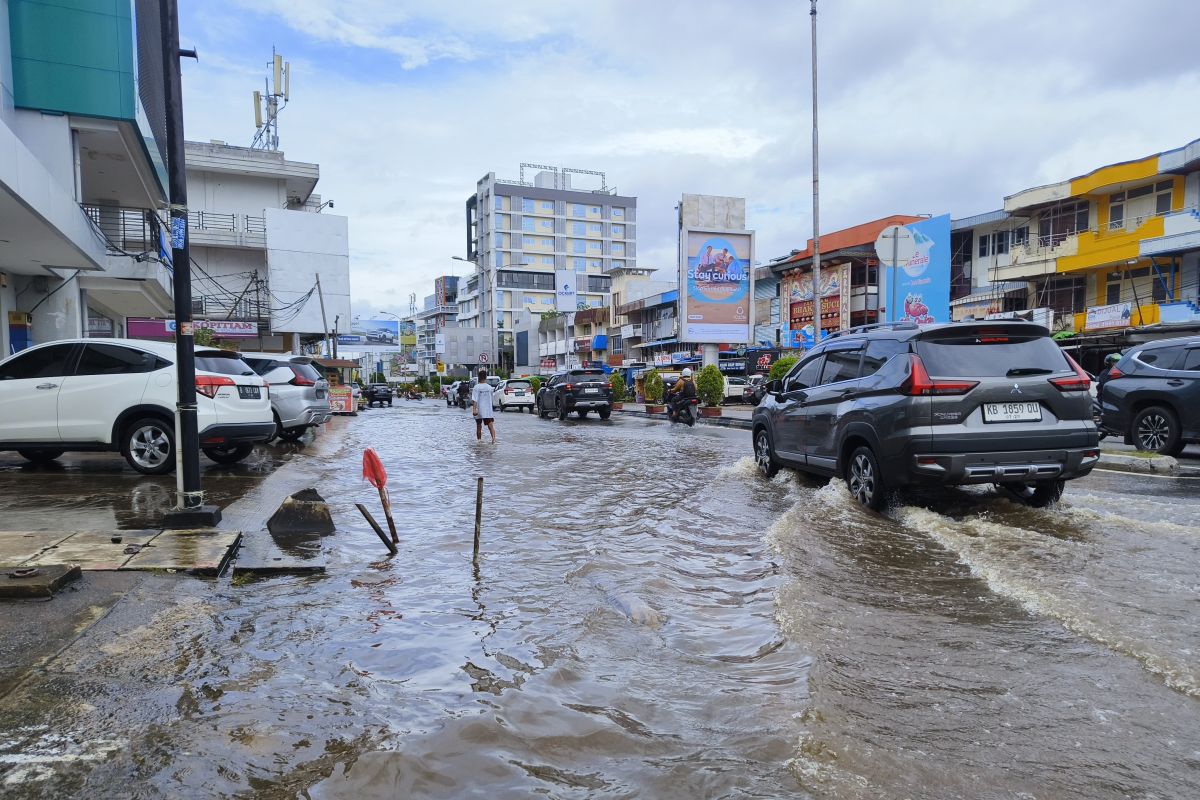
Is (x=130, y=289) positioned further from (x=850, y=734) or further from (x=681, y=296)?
(x=681, y=296)

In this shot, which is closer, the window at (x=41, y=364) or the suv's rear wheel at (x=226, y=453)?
the window at (x=41, y=364)

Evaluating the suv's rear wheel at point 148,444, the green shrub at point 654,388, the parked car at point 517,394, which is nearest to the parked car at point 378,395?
the parked car at point 517,394

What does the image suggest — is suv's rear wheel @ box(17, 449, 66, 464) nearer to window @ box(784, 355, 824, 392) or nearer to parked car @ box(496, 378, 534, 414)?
window @ box(784, 355, 824, 392)

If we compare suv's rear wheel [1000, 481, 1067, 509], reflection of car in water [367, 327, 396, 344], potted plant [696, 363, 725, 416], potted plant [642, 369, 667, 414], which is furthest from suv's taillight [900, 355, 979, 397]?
reflection of car in water [367, 327, 396, 344]

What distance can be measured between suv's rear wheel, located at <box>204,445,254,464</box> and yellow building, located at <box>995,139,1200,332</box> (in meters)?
26.3

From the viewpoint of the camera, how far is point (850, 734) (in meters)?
2.85

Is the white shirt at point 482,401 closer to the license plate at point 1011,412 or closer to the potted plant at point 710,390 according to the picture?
the potted plant at point 710,390

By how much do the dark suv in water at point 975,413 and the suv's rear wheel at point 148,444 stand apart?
801 cm

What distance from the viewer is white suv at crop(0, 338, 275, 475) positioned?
9188 mm

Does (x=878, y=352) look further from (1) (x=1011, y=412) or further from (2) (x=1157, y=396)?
(2) (x=1157, y=396)

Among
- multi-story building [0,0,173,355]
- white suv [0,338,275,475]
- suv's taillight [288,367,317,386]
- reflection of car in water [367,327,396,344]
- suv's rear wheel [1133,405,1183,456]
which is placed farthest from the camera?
reflection of car in water [367,327,396,344]

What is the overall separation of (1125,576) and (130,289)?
21.3m

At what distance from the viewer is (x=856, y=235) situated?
135 feet

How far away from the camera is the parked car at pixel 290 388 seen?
559 inches
